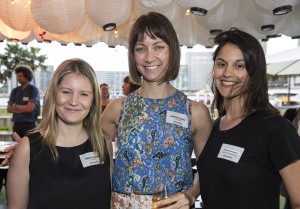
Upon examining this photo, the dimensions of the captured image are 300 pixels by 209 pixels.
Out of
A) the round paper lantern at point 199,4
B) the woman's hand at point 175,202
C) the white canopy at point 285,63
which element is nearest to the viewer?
the woman's hand at point 175,202

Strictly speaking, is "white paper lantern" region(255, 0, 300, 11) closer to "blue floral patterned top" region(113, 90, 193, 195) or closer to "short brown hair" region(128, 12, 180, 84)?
"short brown hair" region(128, 12, 180, 84)

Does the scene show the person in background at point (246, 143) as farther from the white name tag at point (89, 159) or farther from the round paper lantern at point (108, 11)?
the round paper lantern at point (108, 11)

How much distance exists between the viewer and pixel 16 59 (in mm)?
29375

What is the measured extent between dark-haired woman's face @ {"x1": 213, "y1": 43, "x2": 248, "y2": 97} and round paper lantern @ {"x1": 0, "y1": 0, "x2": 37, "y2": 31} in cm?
245

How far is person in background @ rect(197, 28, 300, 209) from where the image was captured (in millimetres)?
1102

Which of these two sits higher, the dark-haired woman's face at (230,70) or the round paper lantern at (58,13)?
the round paper lantern at (58,13)

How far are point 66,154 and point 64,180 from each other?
0.38 ft

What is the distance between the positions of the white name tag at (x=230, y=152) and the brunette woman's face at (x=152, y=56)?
19.0 inches

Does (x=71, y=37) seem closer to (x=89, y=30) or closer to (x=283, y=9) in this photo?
(x=89, y=30)

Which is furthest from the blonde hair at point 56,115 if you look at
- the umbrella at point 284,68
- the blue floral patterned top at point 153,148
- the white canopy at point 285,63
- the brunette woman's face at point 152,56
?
the umbrella at point 284,68

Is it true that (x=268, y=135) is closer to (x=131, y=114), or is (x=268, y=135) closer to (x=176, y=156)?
(x=176, y=156)

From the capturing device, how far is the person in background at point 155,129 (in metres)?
1.42

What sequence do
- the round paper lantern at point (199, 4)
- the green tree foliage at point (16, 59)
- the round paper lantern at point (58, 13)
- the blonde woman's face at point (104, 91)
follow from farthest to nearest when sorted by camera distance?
1. the green tree foliage at point (16, 59)
2. the blonde woman's face at point (104, 91)
3. the round paper lantern at point (58, 13)
4. the round paper lantern at point (199, 4)

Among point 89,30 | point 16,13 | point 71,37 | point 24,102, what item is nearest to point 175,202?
point 16,13
